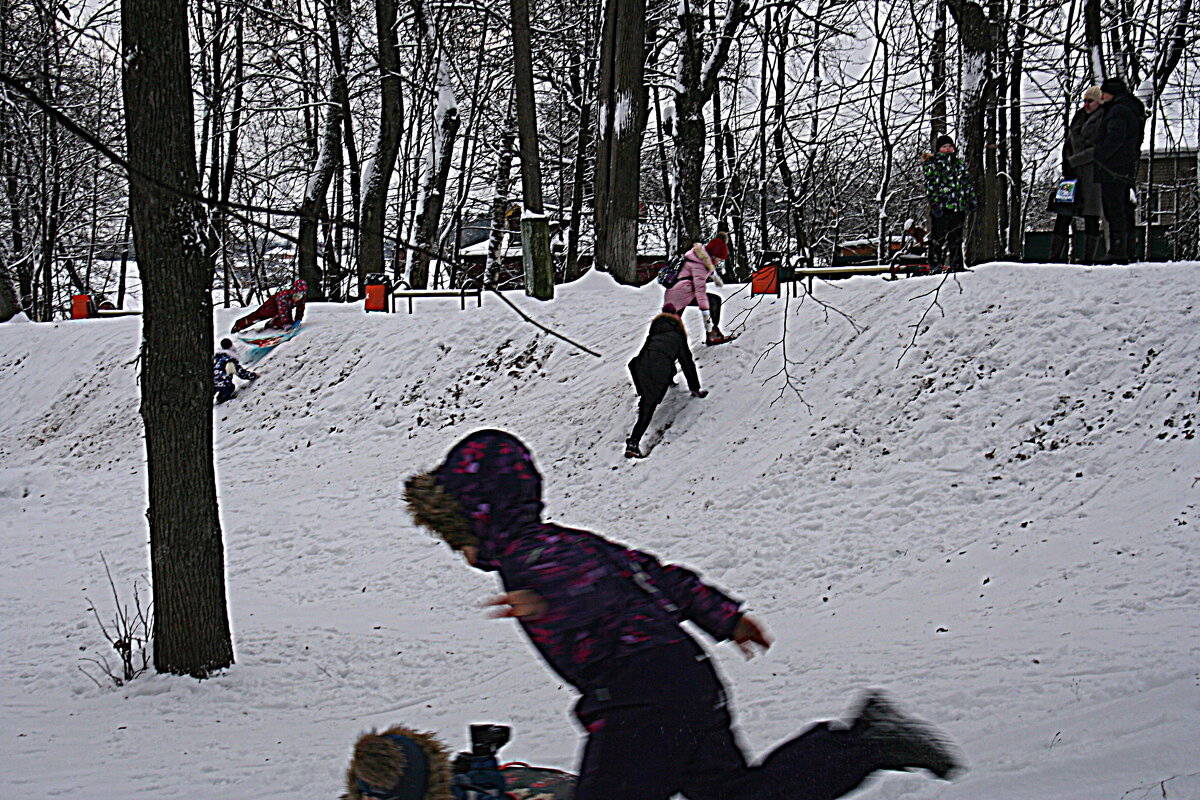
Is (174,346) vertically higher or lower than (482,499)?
higher

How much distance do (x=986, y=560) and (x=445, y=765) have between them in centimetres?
566

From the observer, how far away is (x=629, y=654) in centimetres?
291

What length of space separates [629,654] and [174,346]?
181 inches

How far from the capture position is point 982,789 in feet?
14.5

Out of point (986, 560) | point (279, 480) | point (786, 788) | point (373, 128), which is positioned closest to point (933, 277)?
point (986, 560)

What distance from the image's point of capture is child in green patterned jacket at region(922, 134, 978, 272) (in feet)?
40.7

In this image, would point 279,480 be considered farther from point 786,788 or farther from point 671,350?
point 786,788

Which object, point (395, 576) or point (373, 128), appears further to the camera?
point (373, 128)

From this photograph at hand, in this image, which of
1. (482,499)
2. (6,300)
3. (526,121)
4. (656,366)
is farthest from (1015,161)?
(482,499)

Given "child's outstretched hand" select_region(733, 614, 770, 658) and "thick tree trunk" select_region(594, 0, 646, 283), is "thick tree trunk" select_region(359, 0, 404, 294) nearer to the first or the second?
"thick tree trunk" select_region(594, 0, 646, 283)

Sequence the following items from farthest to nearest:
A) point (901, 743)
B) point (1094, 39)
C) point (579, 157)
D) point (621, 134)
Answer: point (579, 157) → point (621, 134) → point (1094, 39) → point (901, 743)

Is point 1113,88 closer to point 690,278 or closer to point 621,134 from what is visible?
point 690,278

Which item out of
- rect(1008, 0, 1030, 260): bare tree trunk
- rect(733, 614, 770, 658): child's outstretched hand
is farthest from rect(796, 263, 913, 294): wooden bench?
rect(733, 614, 770, 658): child's outstretched hand

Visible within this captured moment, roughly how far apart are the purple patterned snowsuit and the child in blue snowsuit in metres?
14.1
